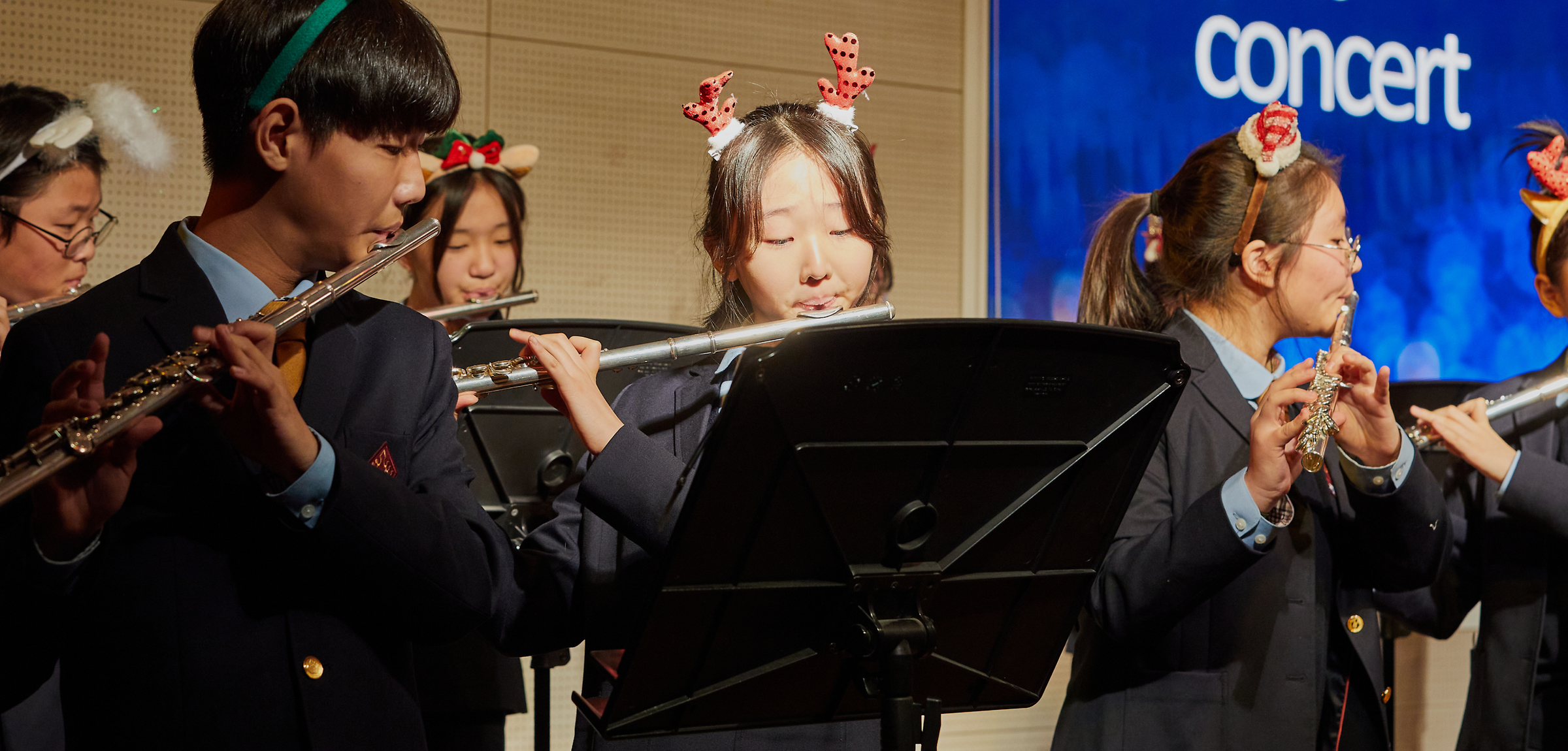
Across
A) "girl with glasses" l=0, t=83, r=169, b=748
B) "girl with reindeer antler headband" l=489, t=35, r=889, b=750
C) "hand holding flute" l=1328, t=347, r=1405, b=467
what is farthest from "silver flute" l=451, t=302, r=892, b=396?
"girl with glasses" l=0, t=83, r=169, b=748

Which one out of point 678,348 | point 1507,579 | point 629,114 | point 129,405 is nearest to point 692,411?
point 678,348

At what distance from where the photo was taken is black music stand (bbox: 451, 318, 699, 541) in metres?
2.22

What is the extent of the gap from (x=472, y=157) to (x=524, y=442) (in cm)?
90

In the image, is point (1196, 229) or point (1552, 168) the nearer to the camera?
point (1196, 229)

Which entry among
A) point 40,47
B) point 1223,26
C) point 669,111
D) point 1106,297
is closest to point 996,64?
point 1223,26

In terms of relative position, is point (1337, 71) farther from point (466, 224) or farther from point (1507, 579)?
point (466, 224)

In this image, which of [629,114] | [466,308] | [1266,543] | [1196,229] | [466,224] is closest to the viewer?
[1266,543]

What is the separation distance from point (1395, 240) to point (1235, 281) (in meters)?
2.52

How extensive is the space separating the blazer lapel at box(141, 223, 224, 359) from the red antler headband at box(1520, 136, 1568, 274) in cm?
245

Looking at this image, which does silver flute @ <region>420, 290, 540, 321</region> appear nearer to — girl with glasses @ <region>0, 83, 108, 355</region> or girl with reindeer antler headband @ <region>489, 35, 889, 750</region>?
girl with glasses @ <region>0, 83, 108, 355</region>

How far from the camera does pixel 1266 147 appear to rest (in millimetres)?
2053

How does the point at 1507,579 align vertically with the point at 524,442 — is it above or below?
below

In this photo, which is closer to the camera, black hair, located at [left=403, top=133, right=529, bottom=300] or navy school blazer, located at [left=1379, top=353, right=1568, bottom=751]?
navy school blazer, located at [left=1379, top=353, right=1568, bottom=751]

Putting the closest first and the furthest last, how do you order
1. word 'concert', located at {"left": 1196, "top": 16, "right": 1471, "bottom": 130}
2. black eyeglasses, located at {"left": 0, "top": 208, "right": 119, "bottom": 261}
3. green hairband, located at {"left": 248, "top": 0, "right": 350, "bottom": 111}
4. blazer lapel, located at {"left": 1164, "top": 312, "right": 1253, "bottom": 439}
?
green hairband, located at {"left": 248, "top": 0, "right": 350, "bottom": 111}
blazer lapel, located at {"left": 1164, "top": 312, "right": 1253, "bottom": 439}
black eyeglasses, located at {"left": 0, "top": 208, "right": 119, "bottom": 261}
word 'concert', located at {"left": 1196, "top": 16, "right": 1471, "bottom": 130}
